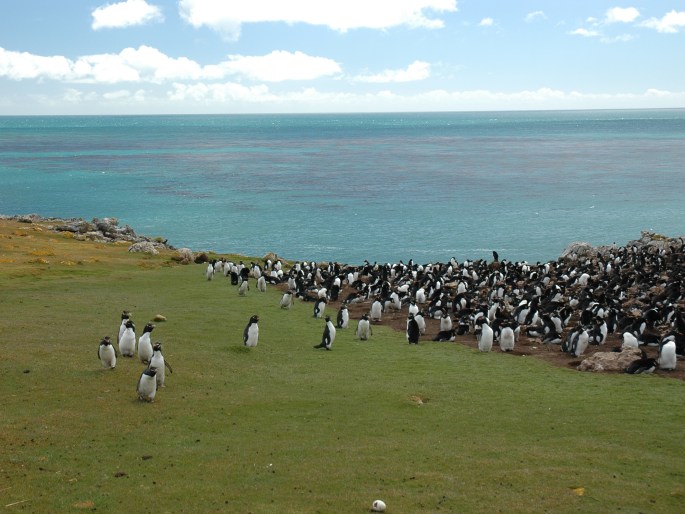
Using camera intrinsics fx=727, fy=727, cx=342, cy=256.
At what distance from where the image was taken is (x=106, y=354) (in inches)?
777

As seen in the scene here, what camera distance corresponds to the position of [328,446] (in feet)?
50.3

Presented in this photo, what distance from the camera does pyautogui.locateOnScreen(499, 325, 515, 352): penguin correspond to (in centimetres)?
2723

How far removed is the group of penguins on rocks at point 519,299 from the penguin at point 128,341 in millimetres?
4590

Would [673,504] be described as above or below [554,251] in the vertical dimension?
above

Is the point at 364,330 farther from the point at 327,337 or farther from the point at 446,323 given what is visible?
the point at 446,323

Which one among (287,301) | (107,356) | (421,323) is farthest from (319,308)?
(107,356)

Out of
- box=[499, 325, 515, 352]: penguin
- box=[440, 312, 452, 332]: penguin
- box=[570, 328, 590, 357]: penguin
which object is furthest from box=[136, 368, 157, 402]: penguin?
box=[440, 312, 452, 332]: penguin

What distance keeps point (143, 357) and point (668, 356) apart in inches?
636

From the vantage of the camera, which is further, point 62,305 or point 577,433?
point 62,305

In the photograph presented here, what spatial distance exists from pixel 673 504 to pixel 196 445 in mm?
9124

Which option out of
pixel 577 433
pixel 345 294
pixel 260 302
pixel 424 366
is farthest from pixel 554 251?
pixel 577 433

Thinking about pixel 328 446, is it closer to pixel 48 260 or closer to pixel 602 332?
pixel 602 332

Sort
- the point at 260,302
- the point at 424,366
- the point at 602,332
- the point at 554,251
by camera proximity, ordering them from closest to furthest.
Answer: the point at 424,366, the point at 602,332, the point at 260,302, the point at 554,251

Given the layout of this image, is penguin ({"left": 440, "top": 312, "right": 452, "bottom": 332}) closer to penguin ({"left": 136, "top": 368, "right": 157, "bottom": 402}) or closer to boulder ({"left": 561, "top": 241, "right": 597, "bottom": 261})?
penguin ({"left": 136, "top": 368, "right": 157, "bottom": 402})
